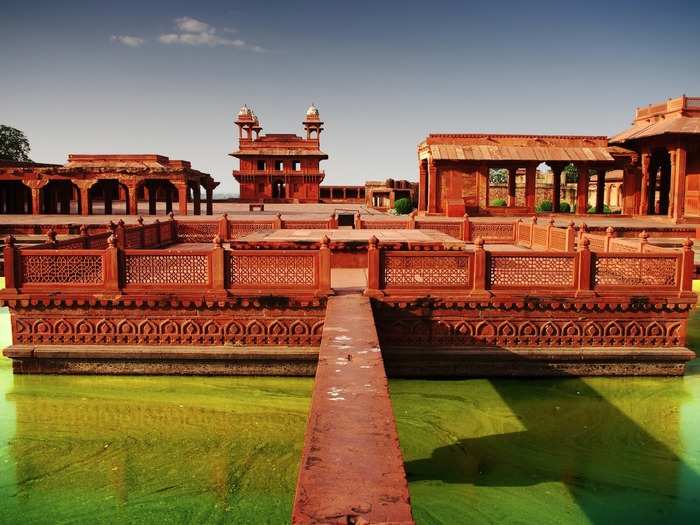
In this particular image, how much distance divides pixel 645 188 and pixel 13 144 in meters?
63.1

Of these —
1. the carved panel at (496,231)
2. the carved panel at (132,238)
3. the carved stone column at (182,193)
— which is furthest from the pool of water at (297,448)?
the carved stone column at (182,193)

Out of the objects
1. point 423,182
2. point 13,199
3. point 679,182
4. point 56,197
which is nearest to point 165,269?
point 679,182

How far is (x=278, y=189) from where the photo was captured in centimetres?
5453

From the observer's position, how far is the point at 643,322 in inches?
345

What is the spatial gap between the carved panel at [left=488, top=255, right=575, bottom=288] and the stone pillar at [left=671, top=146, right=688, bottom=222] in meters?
17.0

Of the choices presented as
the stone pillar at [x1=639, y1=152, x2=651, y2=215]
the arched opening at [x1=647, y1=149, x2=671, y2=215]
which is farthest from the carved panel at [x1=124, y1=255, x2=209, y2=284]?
the arched opening at [x1=647, y1=149, x2=671, y2=215]

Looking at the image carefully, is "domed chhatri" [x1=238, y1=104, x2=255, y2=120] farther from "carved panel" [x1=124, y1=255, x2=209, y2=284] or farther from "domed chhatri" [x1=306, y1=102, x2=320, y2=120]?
"carved panel" [x1=124, y1=255, x2=209, y2=284]

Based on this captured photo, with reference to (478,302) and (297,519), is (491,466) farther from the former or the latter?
(297,519)

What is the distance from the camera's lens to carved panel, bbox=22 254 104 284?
8617 mm

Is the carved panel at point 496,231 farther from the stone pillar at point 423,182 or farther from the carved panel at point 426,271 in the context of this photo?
the stone pillar at point 423,182

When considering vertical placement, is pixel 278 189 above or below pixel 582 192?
above

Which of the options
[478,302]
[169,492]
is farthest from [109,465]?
[478,302]

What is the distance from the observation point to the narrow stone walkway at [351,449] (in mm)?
3211

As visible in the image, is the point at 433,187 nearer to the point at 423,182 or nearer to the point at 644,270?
the point at 423,182
